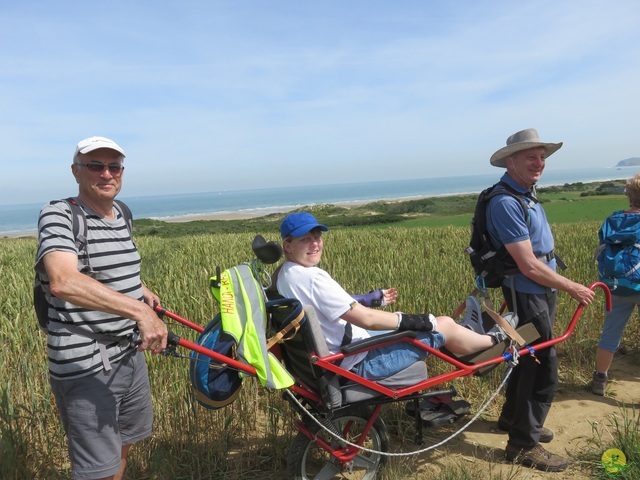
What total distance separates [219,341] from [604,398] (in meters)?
3.43

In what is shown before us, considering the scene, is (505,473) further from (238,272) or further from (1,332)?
(1,332)

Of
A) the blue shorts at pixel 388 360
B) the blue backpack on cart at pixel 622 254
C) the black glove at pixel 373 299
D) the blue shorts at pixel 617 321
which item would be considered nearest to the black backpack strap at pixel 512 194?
the black glove at pixel 373 299

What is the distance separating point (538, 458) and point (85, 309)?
9.32ft

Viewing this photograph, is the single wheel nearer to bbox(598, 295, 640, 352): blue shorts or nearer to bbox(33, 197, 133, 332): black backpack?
bbox(33, 197, 133, 332): black backpack

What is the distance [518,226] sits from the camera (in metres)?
2.86

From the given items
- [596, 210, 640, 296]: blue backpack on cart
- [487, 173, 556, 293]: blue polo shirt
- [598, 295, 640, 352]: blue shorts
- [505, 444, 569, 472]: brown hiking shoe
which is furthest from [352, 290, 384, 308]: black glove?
[598, 295, 640, 352]: blue shorts

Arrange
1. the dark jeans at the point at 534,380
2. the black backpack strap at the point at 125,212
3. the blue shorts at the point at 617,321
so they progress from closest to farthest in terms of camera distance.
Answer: the black backpack strap at the point at 125,212 < the dark jeans at the point at 534,380 < the blue shorts at the point at 617,321

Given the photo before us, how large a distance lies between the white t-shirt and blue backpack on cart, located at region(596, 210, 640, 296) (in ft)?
8.30

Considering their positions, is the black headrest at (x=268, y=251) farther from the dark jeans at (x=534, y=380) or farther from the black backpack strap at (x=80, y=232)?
the dark jeans at (x=534, y=380)

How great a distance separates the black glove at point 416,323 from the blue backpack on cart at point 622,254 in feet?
7.14

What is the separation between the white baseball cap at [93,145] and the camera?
207 centimetres

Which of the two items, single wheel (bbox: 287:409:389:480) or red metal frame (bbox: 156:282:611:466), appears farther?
single wheel (bbox: 287:409:389:480)

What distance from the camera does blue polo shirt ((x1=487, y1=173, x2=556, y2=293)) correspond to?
288cm

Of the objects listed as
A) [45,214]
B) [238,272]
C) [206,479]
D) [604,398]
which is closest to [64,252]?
[45,214]
